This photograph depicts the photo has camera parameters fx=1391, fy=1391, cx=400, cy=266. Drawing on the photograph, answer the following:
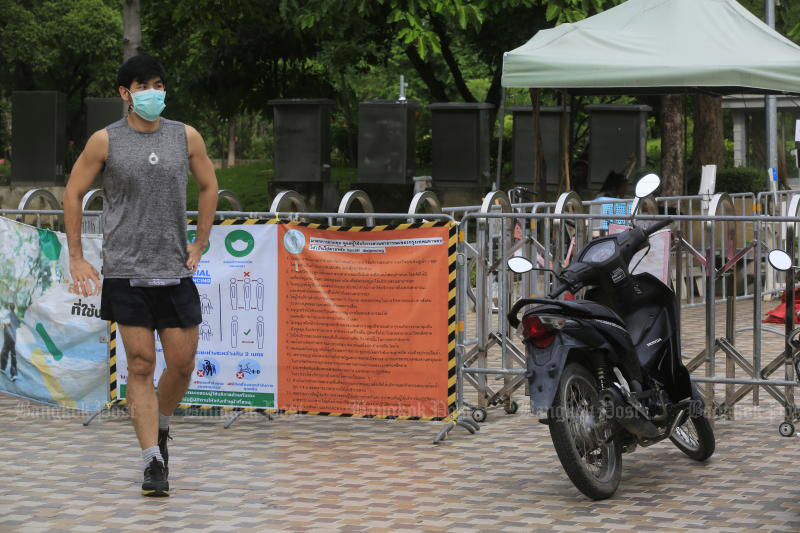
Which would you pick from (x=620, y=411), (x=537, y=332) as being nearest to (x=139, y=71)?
(x=537, y=332)

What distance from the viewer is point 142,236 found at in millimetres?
6645

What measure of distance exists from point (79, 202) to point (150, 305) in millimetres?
594

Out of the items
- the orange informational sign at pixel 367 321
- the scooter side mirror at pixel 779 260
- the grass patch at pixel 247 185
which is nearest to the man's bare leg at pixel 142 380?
the orange informational sign at pixel 367 321

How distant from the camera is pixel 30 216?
9.60 metres

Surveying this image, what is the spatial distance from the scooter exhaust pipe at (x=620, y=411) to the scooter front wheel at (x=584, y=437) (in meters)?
0.05

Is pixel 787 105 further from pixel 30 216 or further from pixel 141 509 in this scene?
pixel 141 509

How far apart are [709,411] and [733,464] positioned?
99cm

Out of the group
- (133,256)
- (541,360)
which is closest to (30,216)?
(133,256)

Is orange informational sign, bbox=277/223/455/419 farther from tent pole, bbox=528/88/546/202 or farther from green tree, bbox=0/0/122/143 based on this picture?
green tree, bbox=0/0/122/143

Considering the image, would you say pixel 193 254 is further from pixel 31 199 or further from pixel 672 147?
pixel 672 147

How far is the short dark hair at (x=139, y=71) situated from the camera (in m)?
6.67

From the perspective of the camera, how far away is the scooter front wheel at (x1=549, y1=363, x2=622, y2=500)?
6.25 m

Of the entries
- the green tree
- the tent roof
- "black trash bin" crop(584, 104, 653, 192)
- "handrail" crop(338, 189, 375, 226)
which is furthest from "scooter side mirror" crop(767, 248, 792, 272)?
the green tree

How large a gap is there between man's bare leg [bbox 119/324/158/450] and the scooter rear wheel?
2.70 m
